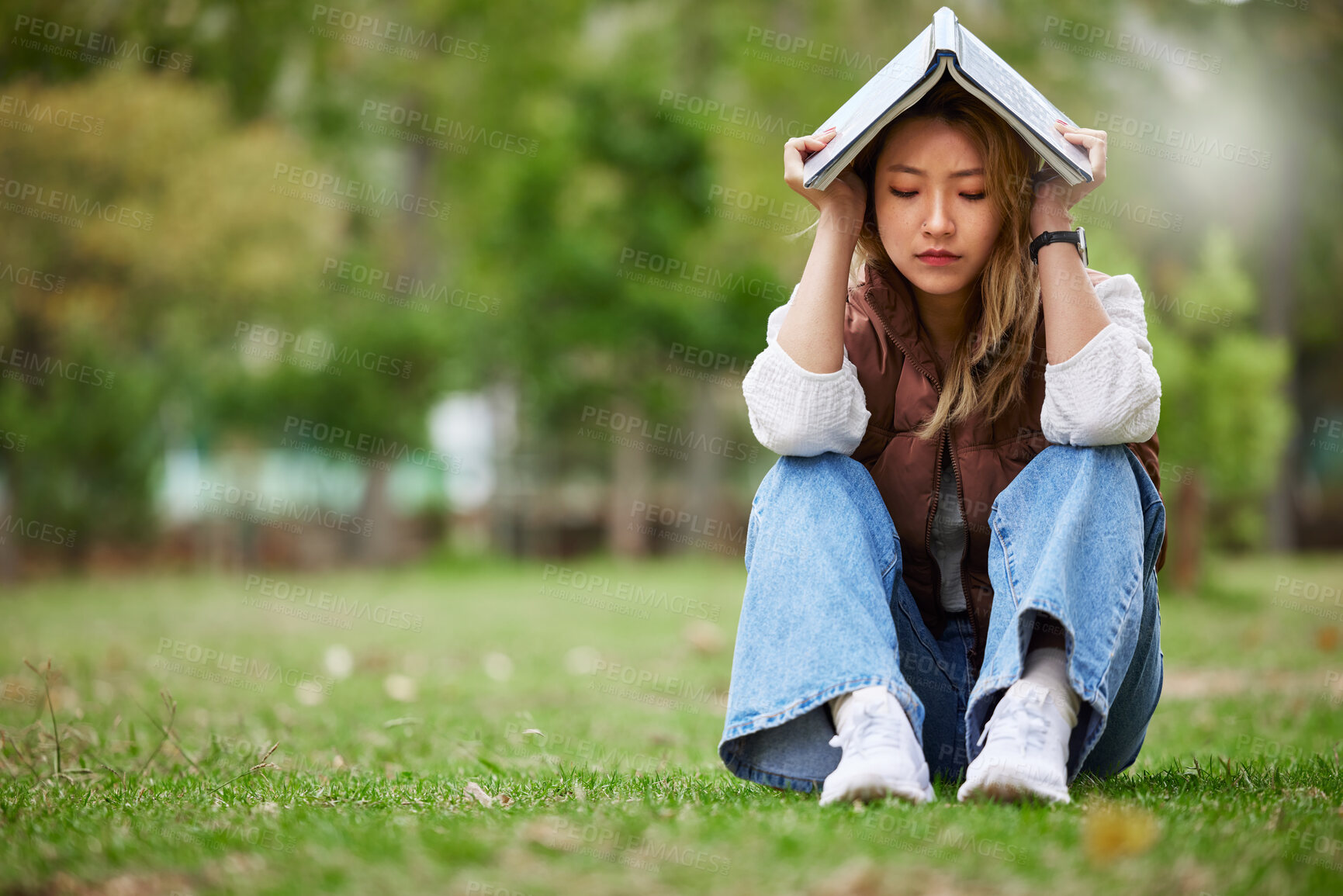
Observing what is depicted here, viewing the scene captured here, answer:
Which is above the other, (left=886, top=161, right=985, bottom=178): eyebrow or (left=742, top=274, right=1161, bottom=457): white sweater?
(left=886, top=161, right=985, bottom=178): eyebrow

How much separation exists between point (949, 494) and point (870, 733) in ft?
1.94

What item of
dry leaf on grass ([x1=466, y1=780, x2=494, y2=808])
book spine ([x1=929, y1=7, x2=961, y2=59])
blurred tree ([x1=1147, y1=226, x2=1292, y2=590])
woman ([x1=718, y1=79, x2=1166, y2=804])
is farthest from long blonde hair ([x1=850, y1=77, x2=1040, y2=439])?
blurred tree ([x1=1147, y1=226, x2=1292, y2=590])

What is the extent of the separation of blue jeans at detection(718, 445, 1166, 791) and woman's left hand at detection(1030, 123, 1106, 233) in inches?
18.6

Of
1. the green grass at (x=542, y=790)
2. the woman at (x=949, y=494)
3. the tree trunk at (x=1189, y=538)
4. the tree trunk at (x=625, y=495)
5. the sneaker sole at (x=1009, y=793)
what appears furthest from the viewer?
the tree trunk at (x=625, y=495)

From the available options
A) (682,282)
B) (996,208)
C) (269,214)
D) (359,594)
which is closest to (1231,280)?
(682,282)

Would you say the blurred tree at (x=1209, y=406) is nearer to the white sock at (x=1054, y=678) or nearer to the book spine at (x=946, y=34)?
the book spine at (x=946, y=34)

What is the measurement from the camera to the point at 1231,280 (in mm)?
10422

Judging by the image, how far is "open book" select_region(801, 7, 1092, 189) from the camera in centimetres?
216

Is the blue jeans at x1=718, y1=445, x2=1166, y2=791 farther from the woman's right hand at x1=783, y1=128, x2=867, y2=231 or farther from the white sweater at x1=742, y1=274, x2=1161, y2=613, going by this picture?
the woman's right hand at x1=783, y1=128, x2=867, y2=231

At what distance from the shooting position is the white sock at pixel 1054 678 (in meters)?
2.00

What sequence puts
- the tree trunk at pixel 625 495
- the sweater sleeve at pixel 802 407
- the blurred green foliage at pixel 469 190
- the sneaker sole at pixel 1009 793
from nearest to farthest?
the sneaker sole at pixel 1009 793, the sweater sleeve at pixel 802 407, the blurred green foliage at pixel 469 190, the tree trunk at pixel 625 495

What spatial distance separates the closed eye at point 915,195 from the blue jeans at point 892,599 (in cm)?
53

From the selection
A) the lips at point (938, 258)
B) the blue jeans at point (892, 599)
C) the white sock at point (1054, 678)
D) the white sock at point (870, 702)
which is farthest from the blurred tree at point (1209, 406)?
the white sock at point (870, 702)

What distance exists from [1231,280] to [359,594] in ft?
28.3
